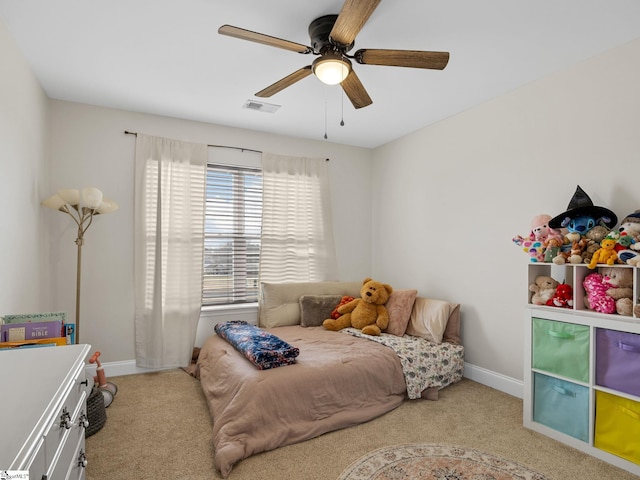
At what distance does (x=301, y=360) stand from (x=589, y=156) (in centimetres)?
A: 252

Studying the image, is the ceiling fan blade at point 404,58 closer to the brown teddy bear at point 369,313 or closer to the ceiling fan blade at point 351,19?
the ceiling fan blade at point 351,19

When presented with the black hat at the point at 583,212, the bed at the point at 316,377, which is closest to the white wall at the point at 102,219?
A: the bed at the point at 316,377

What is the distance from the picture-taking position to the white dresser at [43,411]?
33.3 inches

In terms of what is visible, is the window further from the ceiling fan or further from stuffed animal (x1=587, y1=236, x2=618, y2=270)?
stuffed animal (x1=587, y1=236, x2=618, y2=270)

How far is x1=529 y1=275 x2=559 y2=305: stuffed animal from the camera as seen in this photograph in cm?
253

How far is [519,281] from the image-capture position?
306cm

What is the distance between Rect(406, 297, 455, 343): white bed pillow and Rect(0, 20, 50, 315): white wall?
10.4 feet

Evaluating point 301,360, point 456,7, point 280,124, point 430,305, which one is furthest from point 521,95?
point 301,360

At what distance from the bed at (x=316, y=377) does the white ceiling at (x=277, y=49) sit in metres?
1.95

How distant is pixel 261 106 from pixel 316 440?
2802 millimetres

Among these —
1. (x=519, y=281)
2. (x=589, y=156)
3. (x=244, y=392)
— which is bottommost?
(x=244, y=392)

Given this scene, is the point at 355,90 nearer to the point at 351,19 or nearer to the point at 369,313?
the point at 351,19

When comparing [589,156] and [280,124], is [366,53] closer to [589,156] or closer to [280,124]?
[589,156]

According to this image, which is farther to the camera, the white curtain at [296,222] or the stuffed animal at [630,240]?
the white curtain at [296,222]
